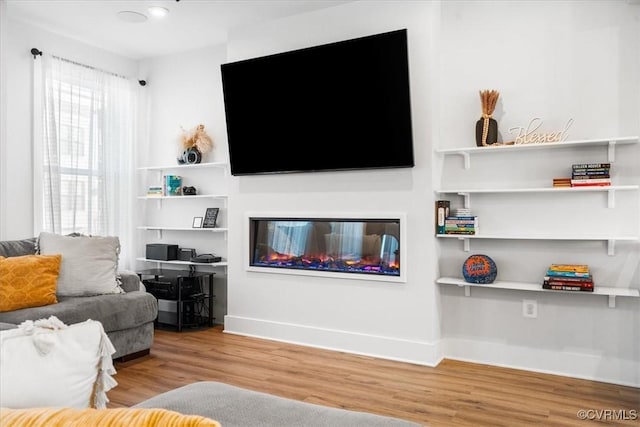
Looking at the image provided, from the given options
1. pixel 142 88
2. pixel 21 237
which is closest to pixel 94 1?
pixel 142 88

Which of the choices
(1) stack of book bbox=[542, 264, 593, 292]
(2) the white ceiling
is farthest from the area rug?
(2) the white ceiling

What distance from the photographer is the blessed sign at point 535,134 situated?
340 cm

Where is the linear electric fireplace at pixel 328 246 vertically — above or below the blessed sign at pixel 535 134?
below

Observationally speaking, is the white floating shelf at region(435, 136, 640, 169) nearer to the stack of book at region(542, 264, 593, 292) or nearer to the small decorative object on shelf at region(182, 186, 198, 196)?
the stack of book at region(542, 264, 593, 292)

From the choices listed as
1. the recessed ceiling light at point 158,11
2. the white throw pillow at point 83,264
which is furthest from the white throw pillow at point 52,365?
the recessed ceiling light at point 158,11

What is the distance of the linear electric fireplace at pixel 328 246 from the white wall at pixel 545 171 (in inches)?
17.4

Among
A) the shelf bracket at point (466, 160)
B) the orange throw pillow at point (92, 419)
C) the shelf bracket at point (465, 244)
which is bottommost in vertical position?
the orange throw pillow at point (92, 419)

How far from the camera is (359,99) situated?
3.81 m

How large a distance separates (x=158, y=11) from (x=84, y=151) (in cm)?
160

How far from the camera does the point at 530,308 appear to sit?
3551 millimetres

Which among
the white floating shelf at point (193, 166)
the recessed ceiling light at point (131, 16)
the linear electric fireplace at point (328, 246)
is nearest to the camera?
the linear electric fireplace at point (328, 246)

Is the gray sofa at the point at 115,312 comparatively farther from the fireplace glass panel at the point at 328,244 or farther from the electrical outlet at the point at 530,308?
the electrical outlet at the point at 530,308

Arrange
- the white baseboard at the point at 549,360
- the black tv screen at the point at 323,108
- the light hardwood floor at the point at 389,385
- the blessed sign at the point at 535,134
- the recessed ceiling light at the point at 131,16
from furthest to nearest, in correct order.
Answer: the recessed ceiling light at the point at 131,16, the black tv screen at the point at 323,108, the blessed sign at the point at 535,134, the white baseboard at the point at 549,360, the light hardwood floor at the point at 389,385

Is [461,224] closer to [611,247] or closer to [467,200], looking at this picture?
[467,200]
